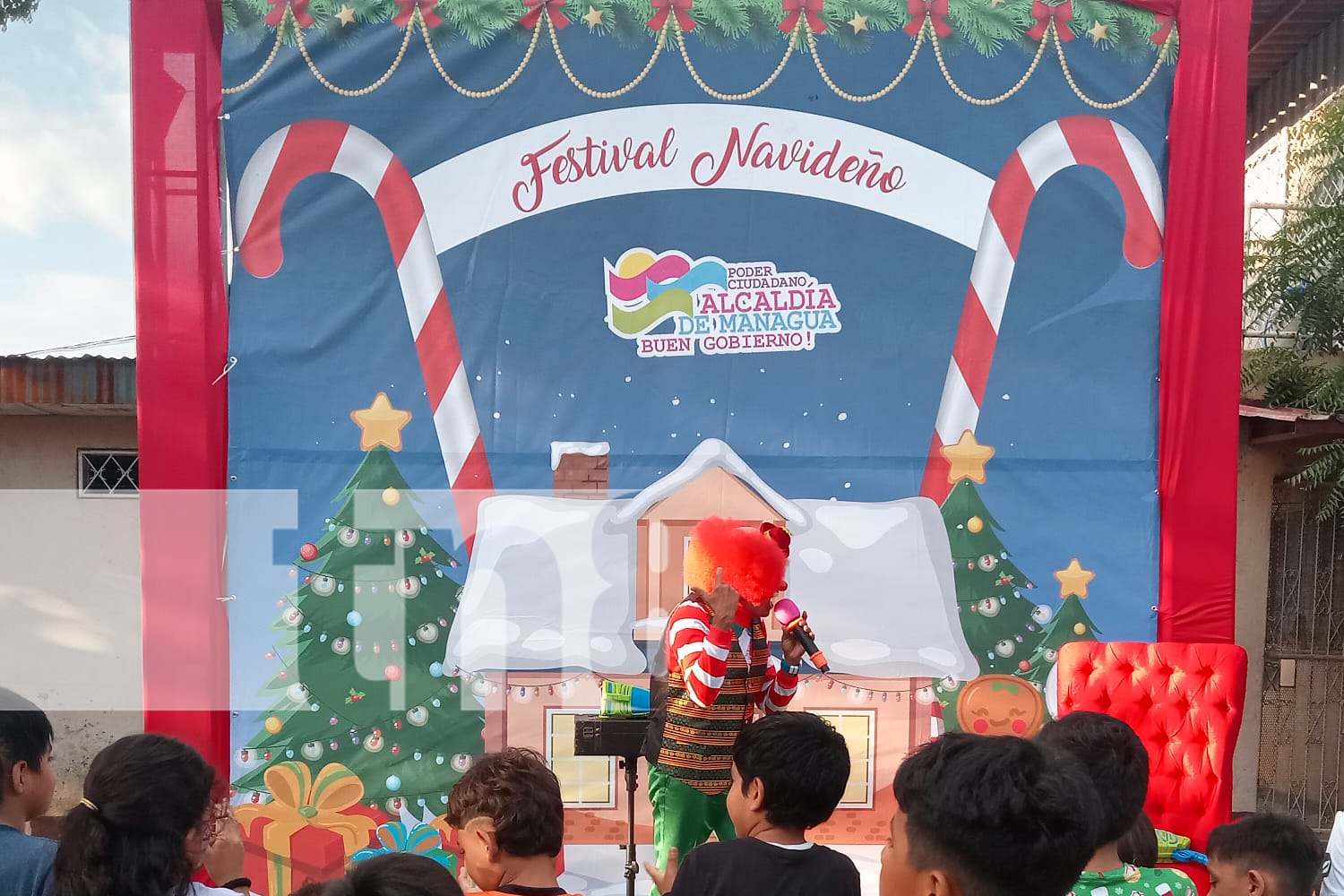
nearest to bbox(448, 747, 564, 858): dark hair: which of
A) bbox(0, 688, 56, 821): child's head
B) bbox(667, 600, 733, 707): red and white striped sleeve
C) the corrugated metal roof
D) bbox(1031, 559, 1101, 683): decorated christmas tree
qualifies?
bbox(0, 688, 56, 821): child's head

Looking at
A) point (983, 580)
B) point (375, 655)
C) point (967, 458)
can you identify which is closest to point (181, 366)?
point (375, 655)

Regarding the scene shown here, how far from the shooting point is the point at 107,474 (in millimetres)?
5516

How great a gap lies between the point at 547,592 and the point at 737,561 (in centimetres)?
100

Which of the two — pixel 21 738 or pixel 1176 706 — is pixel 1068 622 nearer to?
pixel 1176 706

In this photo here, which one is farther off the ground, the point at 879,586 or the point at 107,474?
the point at 107,474

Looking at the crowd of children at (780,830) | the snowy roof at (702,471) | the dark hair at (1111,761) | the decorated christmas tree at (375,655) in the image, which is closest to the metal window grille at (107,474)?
the decorated christmas tree at (375,655)

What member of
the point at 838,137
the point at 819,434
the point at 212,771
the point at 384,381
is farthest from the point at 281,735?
the point at 838,137

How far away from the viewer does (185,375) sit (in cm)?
358

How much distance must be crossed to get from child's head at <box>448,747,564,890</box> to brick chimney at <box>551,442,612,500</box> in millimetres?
1896

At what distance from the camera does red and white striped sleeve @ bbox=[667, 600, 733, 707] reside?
283cm

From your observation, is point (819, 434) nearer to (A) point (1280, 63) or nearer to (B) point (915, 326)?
(B) point (915, 326)

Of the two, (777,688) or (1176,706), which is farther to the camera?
(1176,706)

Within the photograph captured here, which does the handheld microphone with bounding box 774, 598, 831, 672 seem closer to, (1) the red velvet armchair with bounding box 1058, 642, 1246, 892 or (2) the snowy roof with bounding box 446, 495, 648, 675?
(2) the snowy roof with bounding box 446, 495, 648, 675

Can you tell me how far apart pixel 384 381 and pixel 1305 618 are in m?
5.06
